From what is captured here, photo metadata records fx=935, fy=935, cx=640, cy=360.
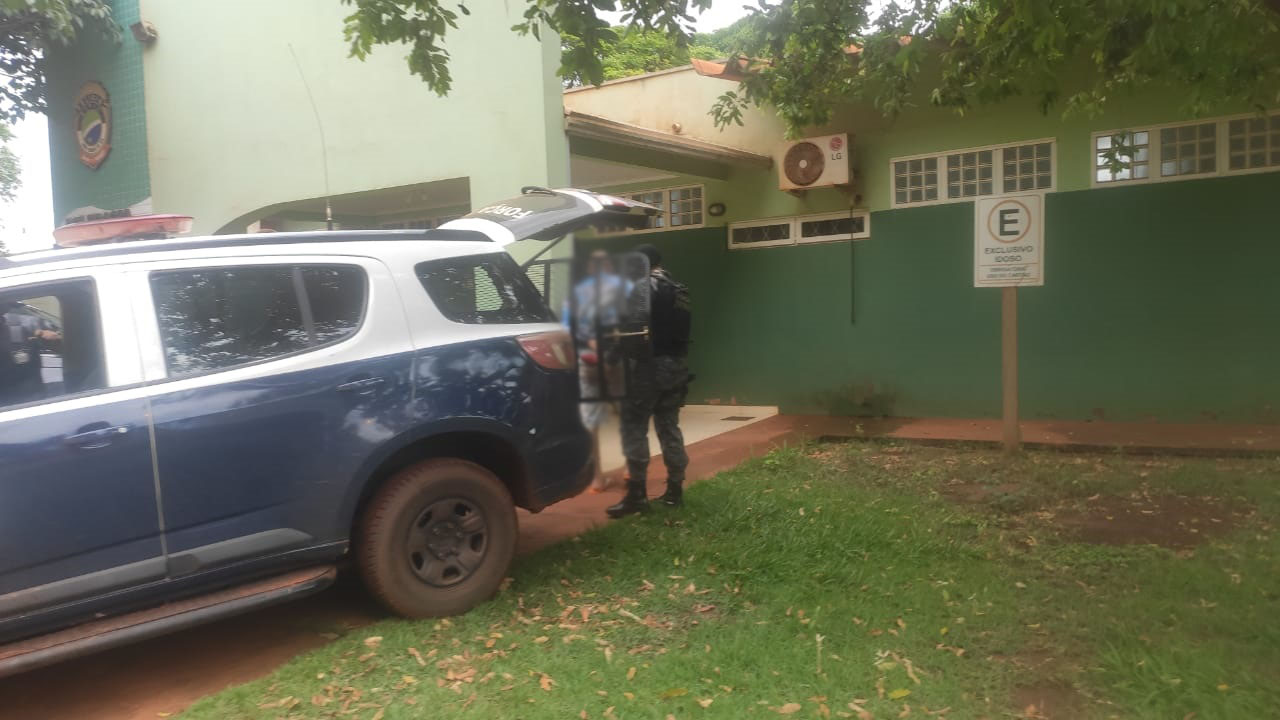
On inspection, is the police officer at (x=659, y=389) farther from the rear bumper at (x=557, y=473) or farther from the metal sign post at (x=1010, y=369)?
the metal sign post at (x=1010, y=369)

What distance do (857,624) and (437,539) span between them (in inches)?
77.4

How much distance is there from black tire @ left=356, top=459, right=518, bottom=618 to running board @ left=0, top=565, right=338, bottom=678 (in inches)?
9.8

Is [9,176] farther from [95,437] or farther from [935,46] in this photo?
[95,437]

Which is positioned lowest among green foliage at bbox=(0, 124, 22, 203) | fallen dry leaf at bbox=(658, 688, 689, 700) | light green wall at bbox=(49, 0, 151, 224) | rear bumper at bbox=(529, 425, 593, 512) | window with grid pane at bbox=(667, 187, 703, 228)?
fallen dry leaf at bbox=(658, 688, 689, 700)

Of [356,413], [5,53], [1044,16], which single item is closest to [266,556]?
[356,413]

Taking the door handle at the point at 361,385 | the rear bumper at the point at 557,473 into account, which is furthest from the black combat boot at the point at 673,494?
the door handle at the point at 361,385

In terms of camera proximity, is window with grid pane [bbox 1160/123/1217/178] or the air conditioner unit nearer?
window with grid pane [bbox 1160/123/1217/178]

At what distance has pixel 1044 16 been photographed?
4.76 meters

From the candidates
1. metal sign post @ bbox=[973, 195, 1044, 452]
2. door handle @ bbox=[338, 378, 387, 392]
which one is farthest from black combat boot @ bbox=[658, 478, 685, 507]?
metal sign post @ bbox=[973, 195, 1044, 452]

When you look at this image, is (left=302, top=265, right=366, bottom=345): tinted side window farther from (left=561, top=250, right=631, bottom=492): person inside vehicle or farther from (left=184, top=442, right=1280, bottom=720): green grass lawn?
(left=561, top=250, right=631, bottom=492): person inside vehicle

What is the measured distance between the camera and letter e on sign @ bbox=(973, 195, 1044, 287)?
751cm

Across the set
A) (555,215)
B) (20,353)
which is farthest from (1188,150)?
(20,353)

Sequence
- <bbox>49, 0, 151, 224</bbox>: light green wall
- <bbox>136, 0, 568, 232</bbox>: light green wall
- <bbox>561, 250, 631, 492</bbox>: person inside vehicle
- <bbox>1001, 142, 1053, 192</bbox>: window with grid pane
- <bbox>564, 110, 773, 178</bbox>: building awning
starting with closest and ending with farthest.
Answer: <bbox>561, 250, 631, 492</bbox>: person inside vehicle → <bbox>136, 0, 568, 232</bbox>: light green wall → <bbox>564, 110, 773, 178</bbox>: building awning → <bbox>1001, 142, 1053, 192</bbox>: window with grid pane → <bbox>49, 0, 151, 224</bbox>: light green wall

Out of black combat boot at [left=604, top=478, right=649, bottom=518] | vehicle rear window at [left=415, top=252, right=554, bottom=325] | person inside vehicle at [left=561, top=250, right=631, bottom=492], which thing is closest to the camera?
person inside vehicle at [left=561, top=250, right=631, bottom=492]
